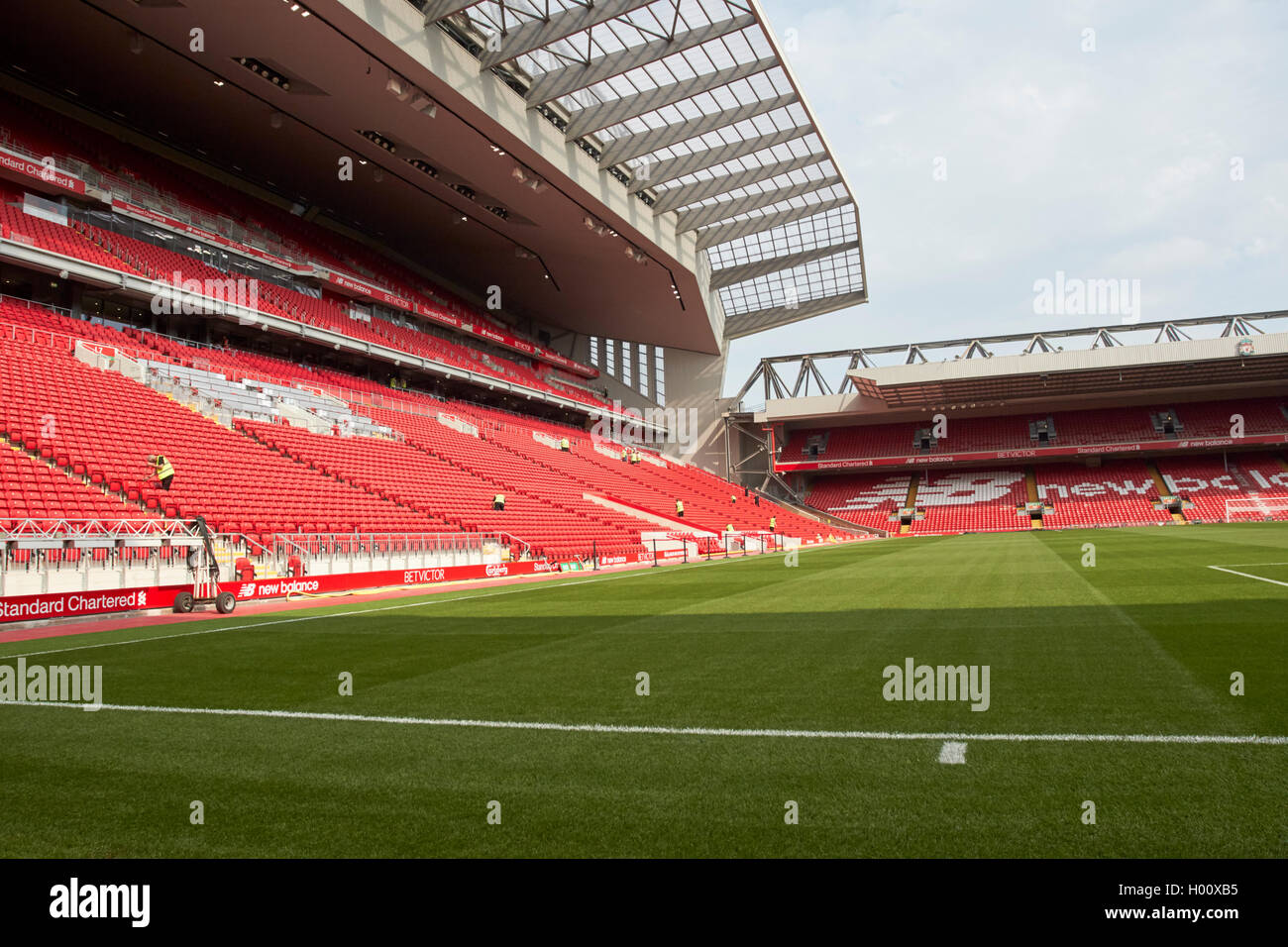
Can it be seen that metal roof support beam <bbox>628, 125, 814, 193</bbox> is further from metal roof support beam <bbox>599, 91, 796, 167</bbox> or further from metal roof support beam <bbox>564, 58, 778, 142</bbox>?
metal roof support beam <bbox>564, 58, 778, 142</bbox>

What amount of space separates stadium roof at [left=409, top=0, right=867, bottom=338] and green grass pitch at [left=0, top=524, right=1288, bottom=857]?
22694 mm

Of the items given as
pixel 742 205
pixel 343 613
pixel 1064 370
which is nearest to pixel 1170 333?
pixel 1064 370

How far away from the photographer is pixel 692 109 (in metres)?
31.8

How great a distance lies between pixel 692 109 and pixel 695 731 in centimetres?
3176

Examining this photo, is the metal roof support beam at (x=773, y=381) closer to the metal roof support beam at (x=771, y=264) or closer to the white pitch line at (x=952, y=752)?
the metal roof support beam at (x=771, y=264)

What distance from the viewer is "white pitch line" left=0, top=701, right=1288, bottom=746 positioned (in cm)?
412

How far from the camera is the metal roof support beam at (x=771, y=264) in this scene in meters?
46.2

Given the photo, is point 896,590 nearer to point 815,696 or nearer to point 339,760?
point 815,696

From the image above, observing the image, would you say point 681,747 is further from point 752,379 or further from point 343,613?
point 752,379

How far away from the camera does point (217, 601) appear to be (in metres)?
13.7

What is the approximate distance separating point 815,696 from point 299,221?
41.0 m
